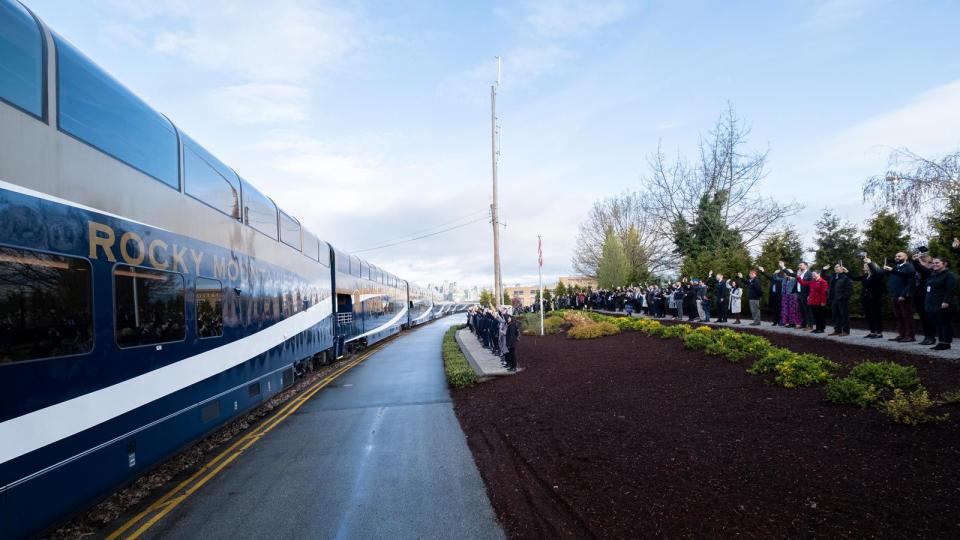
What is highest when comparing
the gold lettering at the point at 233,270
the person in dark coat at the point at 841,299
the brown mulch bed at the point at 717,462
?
the gold lettering at the point at 233,270

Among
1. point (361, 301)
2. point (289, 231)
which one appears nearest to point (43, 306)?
point (289, 231)

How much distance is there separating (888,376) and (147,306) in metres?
8.89

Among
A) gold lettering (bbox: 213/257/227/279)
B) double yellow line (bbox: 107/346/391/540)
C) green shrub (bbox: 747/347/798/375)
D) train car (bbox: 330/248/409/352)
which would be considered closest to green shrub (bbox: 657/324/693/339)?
green shrub (bbox: 747/347/798/375)

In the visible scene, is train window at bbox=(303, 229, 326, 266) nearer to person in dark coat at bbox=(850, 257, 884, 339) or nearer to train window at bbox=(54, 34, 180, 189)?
train window at bbox=(54, 34, 180, 189)

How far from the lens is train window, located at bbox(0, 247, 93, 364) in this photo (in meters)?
3.76

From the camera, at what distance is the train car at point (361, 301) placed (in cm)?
1773

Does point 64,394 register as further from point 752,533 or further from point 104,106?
point 752,533

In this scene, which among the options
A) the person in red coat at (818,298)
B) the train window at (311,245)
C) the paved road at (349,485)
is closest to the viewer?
the paved road at (349,485)

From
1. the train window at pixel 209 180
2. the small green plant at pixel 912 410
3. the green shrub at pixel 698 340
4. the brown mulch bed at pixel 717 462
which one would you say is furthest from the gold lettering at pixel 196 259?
the green shrub at pixel 698 340

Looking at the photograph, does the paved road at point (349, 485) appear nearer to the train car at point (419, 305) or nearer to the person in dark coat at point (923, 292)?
the person in dark coat at point (923, 292)

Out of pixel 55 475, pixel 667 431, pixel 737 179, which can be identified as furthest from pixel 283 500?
pixel 737 179

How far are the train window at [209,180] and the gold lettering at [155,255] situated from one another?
3.85 feet

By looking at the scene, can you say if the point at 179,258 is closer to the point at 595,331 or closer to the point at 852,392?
the point at 852,392

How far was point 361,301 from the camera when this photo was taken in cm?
2098
